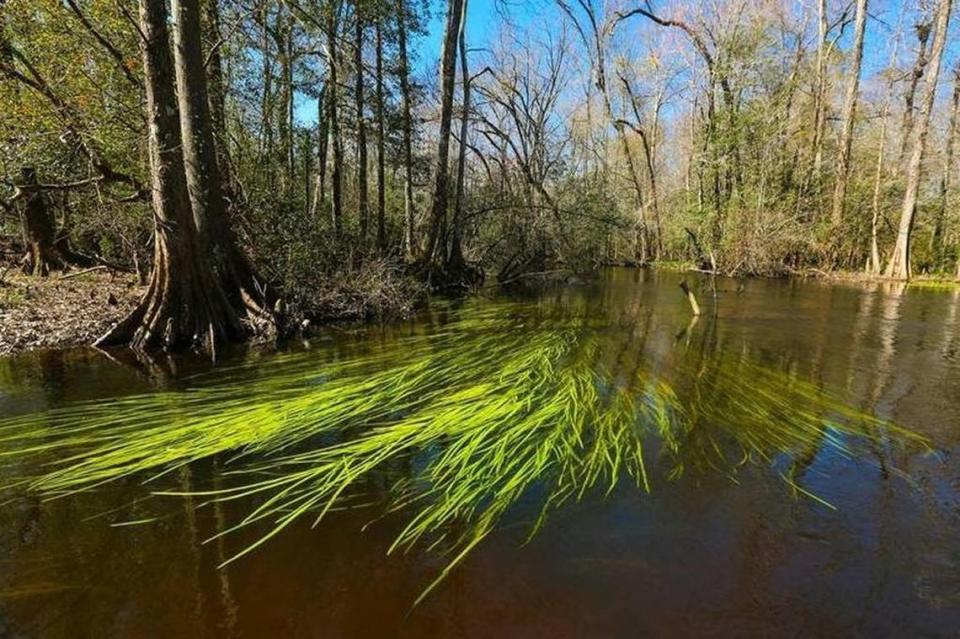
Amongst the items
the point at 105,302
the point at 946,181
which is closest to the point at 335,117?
the point at 105,302

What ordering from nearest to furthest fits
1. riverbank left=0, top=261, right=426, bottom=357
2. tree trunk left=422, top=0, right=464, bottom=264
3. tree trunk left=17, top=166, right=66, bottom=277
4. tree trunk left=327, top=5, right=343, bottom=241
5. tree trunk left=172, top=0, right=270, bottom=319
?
1. tree trunk left=172, top=0, right=270, bottom=319
2. riverbank left=0, top=261, right=426, bottom=357
3. tree trunk left=17, top=166, right=66, bottom=277
4. tree trunk left=327, top=5, right=343, bottom=241
5. tree trunk left=422, top=0, right=464, bottom=264

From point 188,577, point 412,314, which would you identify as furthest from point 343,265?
point 188,577

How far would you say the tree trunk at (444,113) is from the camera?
1227cm

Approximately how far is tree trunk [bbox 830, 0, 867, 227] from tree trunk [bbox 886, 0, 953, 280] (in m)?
2.35

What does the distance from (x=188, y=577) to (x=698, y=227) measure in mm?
23525

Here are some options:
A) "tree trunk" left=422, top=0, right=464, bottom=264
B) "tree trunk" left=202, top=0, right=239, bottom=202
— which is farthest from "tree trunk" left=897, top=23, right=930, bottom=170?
"tree trunk" left=202, top=0, right=239, bottom=202

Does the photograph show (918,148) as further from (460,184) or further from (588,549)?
(588,549)

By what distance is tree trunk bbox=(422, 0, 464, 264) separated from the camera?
12.3m

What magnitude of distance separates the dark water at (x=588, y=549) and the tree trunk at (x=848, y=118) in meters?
19.2

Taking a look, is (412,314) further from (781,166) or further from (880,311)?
(781,166)

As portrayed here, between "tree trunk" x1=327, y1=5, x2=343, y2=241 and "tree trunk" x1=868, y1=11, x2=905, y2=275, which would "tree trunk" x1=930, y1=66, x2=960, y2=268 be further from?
"tree trunk" x1=327, y1=5, x2=343, y2=241

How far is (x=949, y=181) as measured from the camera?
2119 cm

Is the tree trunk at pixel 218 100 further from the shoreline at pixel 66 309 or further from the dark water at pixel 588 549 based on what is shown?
the dark water at pixel 588 549

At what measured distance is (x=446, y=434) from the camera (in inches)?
166
